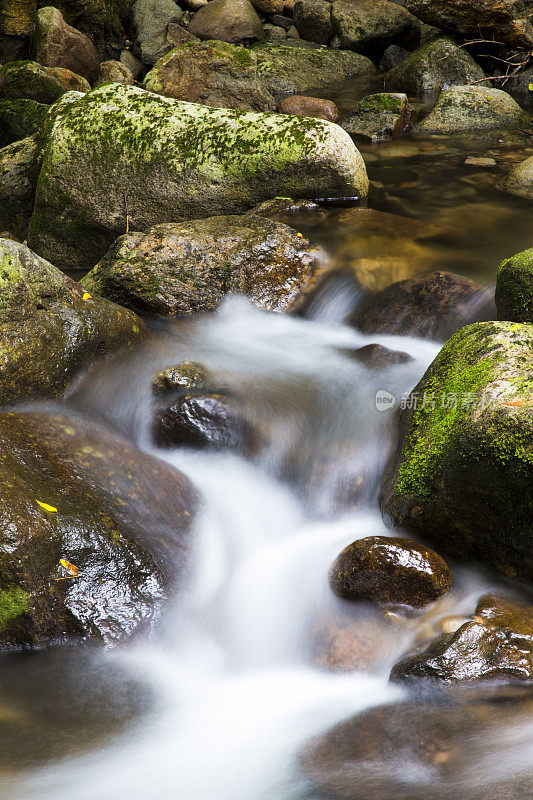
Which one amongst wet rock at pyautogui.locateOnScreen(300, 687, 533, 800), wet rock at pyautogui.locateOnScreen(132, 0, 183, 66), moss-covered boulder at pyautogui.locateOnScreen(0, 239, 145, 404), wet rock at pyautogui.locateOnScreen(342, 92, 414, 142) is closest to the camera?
wet rock at pyautogui.locateOnScreen(300, 687, 533, 800)

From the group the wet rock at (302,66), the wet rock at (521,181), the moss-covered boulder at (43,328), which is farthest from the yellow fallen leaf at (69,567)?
the wet rock at (302,66)

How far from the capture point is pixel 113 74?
14039mm

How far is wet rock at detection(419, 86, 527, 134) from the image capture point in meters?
10.9

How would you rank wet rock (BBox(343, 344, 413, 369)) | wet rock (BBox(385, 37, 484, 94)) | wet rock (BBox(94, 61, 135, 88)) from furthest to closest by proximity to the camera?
wet rock (BBox(94, 61, 135, 88)), wet rock (BBox(385, 37, 484, 94)), wet rock (BBox(343, 344, 413, 369))

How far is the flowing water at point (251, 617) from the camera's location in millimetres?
2510

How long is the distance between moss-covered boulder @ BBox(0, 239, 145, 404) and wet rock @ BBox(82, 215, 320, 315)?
2.79 ft

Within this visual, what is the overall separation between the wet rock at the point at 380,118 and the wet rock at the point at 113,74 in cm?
585

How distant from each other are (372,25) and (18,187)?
1281 centimetres

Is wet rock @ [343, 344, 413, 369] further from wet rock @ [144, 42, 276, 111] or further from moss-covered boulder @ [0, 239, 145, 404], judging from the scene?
wet rock @ [144, 42, 276, 111]

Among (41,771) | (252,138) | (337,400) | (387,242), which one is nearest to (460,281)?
(387,242)

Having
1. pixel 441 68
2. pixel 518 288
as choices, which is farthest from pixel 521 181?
pixel 441 68

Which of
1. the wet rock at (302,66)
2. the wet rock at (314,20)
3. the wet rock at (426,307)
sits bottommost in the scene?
the wet rock at (426,307)

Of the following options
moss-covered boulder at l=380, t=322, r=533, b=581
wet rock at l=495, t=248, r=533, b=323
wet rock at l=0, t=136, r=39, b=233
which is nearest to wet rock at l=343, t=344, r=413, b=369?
wet rock at l=495, t=248, r=533, b=323

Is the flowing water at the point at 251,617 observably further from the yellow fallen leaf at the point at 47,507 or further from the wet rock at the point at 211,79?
the wet rock at the point at 211,79
